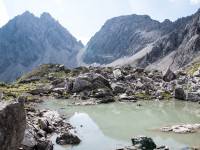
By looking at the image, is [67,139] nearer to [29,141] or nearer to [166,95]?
[29,141]

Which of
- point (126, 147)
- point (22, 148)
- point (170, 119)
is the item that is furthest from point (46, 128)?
point (170, 119)

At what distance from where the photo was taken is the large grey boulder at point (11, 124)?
13523 mm

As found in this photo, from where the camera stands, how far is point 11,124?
14.2 m

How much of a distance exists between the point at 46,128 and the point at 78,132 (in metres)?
4.26

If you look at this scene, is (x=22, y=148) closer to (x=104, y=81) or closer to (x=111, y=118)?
(x=111, y=118)

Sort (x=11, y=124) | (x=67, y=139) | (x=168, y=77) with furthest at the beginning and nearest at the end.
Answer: (x=168, y=77) → (x=67, y=139) → (x=11, y=124)

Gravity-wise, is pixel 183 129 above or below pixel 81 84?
below

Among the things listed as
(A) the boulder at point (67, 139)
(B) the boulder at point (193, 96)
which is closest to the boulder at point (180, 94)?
(B) the boulder at point (193, 96)

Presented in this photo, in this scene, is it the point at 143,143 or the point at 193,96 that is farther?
the point at 193,96

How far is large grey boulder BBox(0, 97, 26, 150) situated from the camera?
532 inches

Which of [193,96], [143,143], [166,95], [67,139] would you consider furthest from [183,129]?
[166,95]

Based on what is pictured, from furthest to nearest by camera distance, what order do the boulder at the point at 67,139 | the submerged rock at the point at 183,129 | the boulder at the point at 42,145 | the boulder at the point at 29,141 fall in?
the submerged rock at the point at 183,129
the boulder at the point at 67,139
the boulder at the point at 42,145
the boulder at the point at 29,141

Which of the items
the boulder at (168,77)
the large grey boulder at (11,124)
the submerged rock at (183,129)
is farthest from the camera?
the boulder at (168,77)

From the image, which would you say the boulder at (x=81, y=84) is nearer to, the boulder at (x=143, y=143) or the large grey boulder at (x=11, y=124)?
the boulder at (x=143, y=143)
